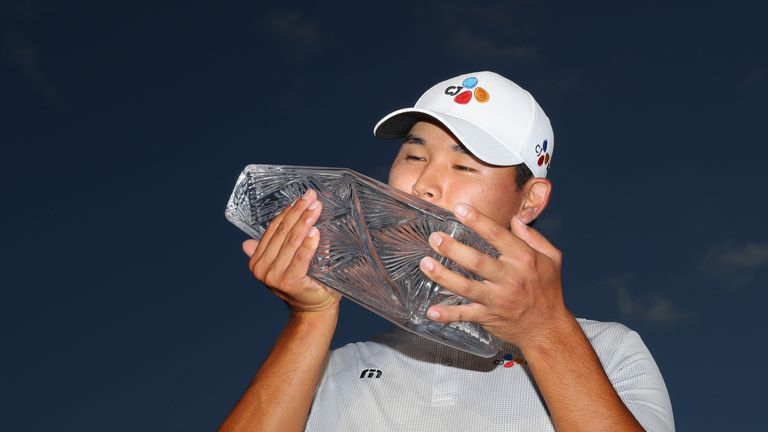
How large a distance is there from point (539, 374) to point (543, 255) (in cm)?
35

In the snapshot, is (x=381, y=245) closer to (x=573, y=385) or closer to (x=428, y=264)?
(x=428, y=264)

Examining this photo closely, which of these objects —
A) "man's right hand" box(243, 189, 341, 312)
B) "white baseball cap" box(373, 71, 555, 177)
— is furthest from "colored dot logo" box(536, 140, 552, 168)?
"man's right hand" box(243, 189, 341, 312)

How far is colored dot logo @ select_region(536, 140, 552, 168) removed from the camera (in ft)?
11.0

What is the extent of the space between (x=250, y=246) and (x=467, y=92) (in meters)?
1.11

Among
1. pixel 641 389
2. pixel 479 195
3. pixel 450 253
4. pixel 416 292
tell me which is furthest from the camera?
pixel 479 195

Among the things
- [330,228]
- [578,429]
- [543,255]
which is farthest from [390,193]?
[578,429]

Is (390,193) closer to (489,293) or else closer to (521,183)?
(489,293)

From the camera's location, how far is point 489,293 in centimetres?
220

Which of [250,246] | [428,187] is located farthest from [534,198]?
[250,246]

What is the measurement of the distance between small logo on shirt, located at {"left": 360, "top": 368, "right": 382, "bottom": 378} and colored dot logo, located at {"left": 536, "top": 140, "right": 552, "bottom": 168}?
1052mm

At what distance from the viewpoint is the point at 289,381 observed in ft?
9.58

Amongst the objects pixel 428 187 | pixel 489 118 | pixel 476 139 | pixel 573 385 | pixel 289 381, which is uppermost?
pixel 489 118

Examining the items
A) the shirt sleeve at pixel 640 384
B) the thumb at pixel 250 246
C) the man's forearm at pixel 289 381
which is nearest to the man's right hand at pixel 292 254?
the thumb at pixel 250 246

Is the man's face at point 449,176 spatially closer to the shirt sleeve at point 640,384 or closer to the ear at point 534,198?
the ear at point 534,198
